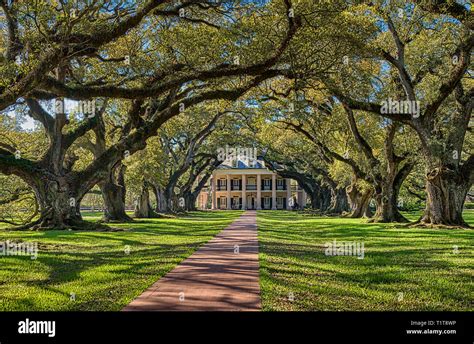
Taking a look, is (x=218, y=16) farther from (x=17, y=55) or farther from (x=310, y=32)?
(x=17, y=55)

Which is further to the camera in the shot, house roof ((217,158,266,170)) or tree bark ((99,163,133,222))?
house roof ((217,158,266,170))

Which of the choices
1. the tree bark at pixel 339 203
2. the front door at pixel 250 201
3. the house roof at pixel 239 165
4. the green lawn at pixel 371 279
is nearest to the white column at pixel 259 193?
the front door at pixel 250 201

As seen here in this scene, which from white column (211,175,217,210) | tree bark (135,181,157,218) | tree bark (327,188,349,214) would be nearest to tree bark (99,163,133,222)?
tree bark (135,181,157,218)

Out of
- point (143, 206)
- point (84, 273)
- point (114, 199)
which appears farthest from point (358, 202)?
point (84, 273)

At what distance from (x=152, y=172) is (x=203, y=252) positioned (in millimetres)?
18687

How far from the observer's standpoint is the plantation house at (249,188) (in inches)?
3024

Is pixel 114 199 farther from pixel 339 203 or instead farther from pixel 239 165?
pixel 239 165

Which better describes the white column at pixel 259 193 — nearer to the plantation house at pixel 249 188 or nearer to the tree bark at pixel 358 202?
the plantation house at pixel 249 188

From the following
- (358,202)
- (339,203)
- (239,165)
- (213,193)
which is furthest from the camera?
(239,165)

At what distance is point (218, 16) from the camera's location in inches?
583

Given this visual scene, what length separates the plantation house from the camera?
252 feet

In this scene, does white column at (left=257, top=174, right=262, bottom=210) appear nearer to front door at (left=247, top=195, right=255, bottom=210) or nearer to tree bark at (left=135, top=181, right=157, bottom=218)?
front door at (left=247, top=195, right=255, bottom=210)

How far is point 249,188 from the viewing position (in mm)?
78875
